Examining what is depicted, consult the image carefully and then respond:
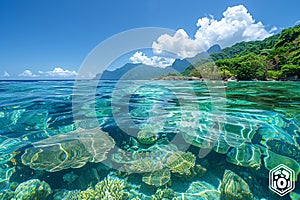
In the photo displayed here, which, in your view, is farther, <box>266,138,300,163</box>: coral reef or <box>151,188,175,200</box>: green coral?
<box>266,138,300,163</box>: coral reef

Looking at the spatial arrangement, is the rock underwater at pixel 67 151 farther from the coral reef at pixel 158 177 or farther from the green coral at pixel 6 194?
the coral reef at pixel 158 177

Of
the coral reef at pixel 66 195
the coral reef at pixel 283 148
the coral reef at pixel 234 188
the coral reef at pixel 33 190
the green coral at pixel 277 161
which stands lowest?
the coral reef at pixel 234 188

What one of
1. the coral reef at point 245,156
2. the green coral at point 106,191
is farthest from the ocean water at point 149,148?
the green coral at point 106,191

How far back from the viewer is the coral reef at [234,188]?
2770mm

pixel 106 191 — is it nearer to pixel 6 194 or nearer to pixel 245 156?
pixel 6 194

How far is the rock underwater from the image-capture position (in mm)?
3232

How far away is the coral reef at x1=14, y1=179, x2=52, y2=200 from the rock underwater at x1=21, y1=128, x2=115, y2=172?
0.31 m

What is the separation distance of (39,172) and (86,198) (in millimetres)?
1232

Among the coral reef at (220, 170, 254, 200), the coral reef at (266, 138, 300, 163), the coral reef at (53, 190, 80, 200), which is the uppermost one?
the coral reef at (53, 190, 80, 200)

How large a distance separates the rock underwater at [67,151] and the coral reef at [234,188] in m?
2.58

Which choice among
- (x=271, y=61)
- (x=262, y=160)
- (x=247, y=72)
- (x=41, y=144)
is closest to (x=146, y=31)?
(x=41, y=144)

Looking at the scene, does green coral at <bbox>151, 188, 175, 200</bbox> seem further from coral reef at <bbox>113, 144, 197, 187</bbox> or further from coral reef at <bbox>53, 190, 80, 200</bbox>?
coral reef at <bbox>53, 190, 80, 200</bbox>

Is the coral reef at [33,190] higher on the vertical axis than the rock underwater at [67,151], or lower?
lower

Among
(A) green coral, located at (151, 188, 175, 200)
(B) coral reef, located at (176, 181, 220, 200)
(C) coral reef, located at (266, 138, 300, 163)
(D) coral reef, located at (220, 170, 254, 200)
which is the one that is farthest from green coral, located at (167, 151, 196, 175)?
(C) coral reef, located at (266, 138, 300, 163)
